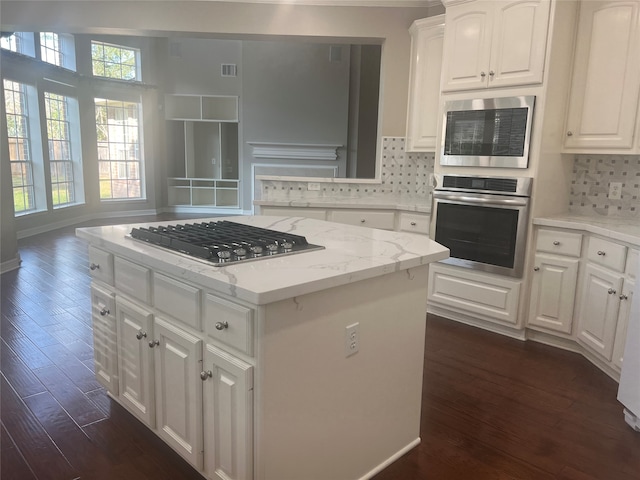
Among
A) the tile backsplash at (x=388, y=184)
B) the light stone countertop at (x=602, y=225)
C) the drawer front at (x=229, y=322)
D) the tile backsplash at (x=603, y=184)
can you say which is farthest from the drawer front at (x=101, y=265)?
the tile backsplash at (x=603, y=184)

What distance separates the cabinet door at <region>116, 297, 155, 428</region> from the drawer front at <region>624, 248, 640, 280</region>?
2.43 meters

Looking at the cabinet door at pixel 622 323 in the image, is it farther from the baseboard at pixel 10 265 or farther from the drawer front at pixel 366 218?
the baseboard at pixel 10 265

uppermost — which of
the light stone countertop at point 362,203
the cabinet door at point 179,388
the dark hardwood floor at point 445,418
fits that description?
the light stone countertop at point 362,203

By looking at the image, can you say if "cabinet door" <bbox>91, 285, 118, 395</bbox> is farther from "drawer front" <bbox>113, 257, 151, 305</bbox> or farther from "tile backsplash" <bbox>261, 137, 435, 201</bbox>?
"tile backsplash" <bbox>261, 137, 435, 201</bbox>

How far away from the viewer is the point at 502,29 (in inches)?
121

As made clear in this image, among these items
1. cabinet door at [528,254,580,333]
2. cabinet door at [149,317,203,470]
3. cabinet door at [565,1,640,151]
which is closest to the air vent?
cabinet door at [565,1,640,151]

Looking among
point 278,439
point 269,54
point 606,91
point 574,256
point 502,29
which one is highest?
point 269,54

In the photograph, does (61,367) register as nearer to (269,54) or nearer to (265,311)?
(265,311)

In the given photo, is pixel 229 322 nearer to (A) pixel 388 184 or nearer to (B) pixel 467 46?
(B) pixel 467 46

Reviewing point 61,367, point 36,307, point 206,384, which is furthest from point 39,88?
point 206,384

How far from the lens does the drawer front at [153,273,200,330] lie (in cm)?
157

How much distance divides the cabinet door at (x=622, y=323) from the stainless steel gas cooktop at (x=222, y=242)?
1830mm

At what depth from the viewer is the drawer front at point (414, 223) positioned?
3.72 m

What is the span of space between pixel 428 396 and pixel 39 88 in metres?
7.11
